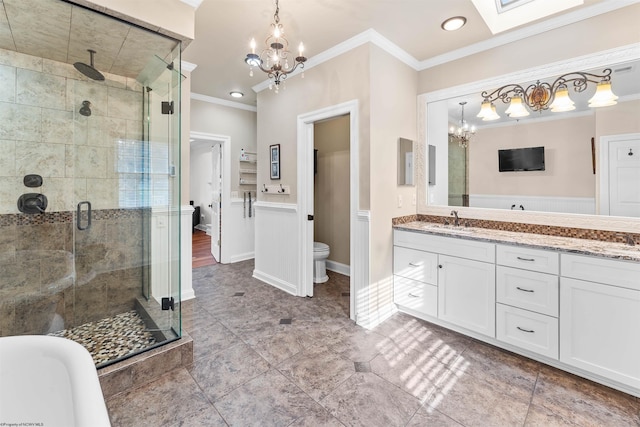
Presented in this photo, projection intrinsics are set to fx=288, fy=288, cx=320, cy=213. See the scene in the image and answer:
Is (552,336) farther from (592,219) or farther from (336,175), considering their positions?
(336,175)

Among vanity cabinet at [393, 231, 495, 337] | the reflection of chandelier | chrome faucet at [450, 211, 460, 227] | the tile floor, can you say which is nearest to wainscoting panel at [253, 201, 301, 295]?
the tile floor

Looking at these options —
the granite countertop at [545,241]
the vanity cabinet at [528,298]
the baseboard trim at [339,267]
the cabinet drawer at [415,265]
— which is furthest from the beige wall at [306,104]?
the baseboard trim at [339,267]

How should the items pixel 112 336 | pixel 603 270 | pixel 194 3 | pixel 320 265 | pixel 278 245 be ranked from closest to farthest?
pixel 603 270 < pixel 194 3 < pixel 112 336 < pixel 278 245 < pixel 320 265

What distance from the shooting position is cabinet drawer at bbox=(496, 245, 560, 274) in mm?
1980

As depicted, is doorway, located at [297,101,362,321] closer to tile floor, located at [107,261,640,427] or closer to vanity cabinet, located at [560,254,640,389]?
tile floor, located at [107,261,640,427]

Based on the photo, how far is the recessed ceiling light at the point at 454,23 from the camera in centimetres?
231

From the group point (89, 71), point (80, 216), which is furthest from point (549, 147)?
point (80, 216)

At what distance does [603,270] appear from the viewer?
1794 millimetres

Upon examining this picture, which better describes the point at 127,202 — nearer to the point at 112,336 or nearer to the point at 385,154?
the point at 112,336

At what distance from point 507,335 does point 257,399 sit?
186cm

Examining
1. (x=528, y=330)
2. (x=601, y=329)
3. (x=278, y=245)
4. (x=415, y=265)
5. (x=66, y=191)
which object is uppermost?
(x=66, y=191)

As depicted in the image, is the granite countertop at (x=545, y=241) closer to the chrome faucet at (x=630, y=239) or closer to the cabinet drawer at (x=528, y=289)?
the chrome faucet at (x=630, y=239)

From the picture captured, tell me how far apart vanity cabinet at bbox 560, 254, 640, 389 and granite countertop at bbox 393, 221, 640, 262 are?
50 millimetres

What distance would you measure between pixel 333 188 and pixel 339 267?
119 cm
